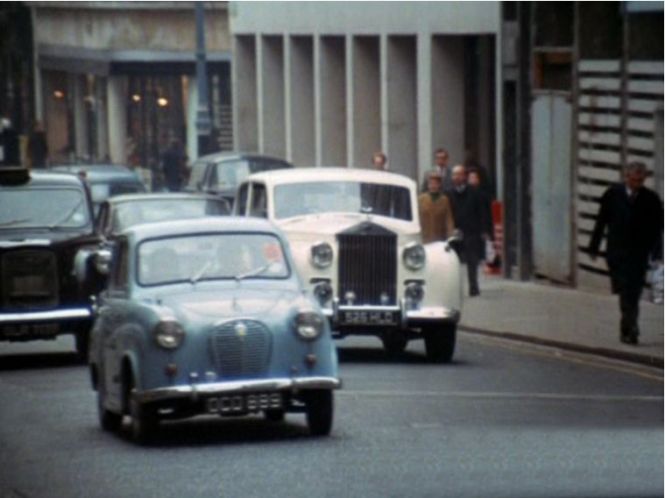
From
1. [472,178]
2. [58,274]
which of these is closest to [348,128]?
[472,178]

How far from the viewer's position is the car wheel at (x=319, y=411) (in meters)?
16.9

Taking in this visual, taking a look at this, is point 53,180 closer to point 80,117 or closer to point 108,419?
point 108,419

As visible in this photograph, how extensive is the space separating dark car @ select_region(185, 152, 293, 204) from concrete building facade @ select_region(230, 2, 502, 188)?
386cm

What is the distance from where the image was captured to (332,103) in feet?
172

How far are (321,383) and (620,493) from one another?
3723 mm

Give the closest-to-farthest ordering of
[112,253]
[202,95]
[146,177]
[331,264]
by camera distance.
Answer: [112,253] → [331,264] → [202,95] → [146,177]

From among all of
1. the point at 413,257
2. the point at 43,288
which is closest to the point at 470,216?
the point at 413,257

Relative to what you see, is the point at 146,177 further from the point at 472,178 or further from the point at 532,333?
the point at 532,333

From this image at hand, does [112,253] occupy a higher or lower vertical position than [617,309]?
higher

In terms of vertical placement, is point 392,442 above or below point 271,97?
below

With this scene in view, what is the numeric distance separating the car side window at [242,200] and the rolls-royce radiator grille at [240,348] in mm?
9971

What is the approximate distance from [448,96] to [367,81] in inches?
200

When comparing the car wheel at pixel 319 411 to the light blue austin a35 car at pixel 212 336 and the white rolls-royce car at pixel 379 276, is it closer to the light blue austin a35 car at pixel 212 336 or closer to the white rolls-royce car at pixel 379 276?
the light blue austin a35 car at pixel 212 336

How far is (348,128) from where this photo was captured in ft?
164
